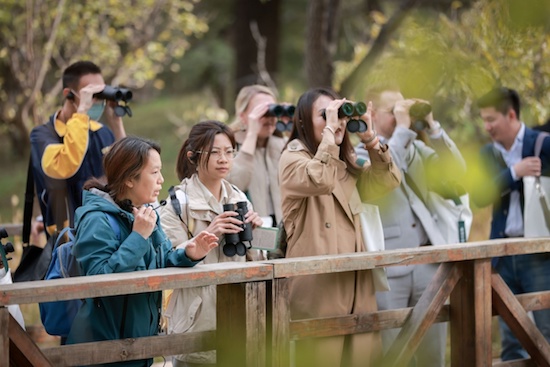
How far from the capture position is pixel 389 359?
14.4 feet

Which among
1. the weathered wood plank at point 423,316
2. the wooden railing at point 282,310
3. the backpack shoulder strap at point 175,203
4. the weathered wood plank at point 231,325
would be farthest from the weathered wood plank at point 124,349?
the weathered wood plank at point 423,316


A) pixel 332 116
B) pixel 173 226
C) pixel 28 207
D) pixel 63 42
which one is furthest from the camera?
pixel 63 42

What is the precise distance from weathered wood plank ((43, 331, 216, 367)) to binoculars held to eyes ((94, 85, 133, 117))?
184 cm

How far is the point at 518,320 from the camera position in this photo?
15.6 ft

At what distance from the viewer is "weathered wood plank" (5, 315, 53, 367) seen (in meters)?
3.23

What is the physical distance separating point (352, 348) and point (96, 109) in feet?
6.73

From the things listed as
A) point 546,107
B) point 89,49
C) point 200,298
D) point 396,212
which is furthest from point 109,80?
point 200,298

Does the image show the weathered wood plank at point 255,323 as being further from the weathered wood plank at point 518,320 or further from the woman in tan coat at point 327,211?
the weathered wood plank at point 518,320

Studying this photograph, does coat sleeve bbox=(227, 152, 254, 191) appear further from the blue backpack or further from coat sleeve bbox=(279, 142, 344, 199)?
the blue backpack

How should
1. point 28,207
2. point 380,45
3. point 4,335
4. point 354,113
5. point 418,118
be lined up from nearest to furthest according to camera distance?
point 4,335 → point 354,113 → point 28,207 → point 418,118 → point 380,45

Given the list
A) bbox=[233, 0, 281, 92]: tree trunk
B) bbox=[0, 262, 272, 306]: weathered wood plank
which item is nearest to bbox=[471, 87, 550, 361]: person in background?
bbox=[0, 262, 272, 306]: weathered wood plank

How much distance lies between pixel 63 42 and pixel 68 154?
7.72 meters

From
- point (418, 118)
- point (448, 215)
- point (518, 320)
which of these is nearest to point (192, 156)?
point (418, 118)

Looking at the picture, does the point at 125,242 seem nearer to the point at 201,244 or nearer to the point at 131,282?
the point at 131,282
